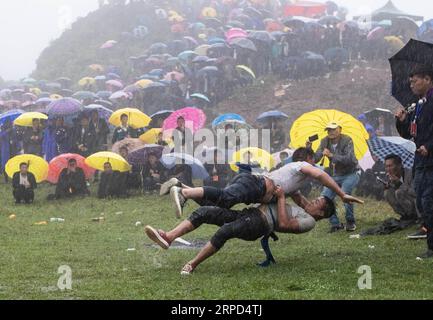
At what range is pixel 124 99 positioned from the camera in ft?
91.7

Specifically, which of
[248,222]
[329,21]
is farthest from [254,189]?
[329,21]

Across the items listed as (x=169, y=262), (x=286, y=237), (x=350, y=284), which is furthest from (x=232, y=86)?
(x=350, y=284)

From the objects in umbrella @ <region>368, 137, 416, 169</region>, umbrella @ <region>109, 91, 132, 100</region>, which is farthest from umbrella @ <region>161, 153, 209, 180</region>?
umbrella @ <region>109, 91, 132, 100</region>

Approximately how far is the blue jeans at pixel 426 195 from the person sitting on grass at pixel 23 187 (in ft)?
38.0

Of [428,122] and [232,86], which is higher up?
[428,122]

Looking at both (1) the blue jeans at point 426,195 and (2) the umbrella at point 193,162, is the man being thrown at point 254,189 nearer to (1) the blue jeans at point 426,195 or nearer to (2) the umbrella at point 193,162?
(1) the blue jeans at point 426,195

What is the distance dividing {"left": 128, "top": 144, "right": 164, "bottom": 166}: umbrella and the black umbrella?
9.23 metres

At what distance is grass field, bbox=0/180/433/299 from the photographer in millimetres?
6828

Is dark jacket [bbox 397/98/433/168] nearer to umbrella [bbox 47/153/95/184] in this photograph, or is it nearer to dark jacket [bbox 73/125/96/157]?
umbrella [bbox 47/153/95/184]

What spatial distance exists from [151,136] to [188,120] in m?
1.20
